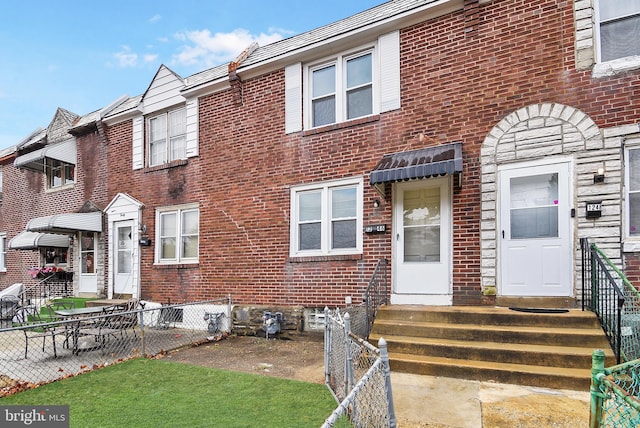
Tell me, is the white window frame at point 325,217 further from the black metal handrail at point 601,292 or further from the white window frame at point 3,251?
the white window frame at point 3,251

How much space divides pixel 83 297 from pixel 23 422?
9143 mm

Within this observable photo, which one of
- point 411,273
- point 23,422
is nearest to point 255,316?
point 411,273

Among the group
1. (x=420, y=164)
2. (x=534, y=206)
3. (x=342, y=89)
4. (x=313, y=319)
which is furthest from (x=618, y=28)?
(x=313, y=319)

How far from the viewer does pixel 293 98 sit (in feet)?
29.2

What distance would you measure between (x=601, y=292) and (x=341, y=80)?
614cm

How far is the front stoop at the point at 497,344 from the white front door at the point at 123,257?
8.22m

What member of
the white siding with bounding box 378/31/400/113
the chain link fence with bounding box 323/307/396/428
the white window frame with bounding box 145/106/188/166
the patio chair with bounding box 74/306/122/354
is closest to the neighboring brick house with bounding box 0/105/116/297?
the white window frame with bounding box 145/106/188/166

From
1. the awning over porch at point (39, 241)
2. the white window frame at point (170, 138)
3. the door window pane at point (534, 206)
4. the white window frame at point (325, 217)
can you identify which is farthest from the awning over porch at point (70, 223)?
the door window pane at point (534, 206)

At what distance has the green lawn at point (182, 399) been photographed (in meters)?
4.07

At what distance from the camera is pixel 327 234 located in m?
8.34

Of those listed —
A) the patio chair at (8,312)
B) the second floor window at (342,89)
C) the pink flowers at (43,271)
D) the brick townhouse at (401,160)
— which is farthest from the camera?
the pink flowers at (43,271)

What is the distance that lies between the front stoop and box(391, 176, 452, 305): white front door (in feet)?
2.27

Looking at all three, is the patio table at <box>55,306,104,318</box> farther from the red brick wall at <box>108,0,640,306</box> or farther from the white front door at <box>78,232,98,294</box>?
the white front door at <box>78,232,98,294</box>

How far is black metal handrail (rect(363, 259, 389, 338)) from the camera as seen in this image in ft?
21.7
